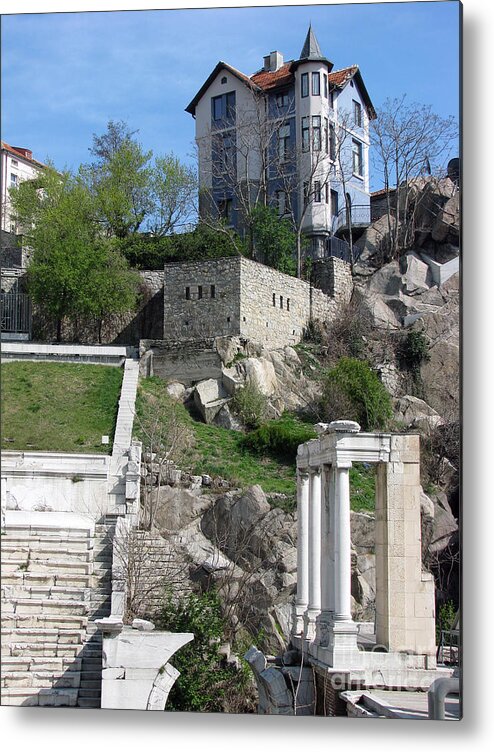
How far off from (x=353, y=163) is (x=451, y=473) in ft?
50.8

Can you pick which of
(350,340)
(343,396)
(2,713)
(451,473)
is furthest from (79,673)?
(350,340)

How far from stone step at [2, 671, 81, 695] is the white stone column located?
4.10m

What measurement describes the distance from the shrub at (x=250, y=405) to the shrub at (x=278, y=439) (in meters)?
0.85

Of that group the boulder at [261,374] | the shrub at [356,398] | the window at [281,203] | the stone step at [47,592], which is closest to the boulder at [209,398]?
the boulder at [261,374]

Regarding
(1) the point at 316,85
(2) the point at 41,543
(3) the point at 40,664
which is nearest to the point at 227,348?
(1) the point at 316,85

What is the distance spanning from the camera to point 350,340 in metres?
35.9

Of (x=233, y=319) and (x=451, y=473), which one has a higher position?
(x=233, y=319)

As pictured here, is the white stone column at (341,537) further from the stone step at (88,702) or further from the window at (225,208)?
the window at (225,208)

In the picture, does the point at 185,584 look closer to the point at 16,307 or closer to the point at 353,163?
the point at 16,307

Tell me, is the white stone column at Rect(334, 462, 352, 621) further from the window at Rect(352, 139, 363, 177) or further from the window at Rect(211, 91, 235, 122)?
the window at Rect(352, 139, 363, 177)

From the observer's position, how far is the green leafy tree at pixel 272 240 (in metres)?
38.1

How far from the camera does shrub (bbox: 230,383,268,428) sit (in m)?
31.2

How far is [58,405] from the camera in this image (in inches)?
1171

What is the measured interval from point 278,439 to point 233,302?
6794 mm
